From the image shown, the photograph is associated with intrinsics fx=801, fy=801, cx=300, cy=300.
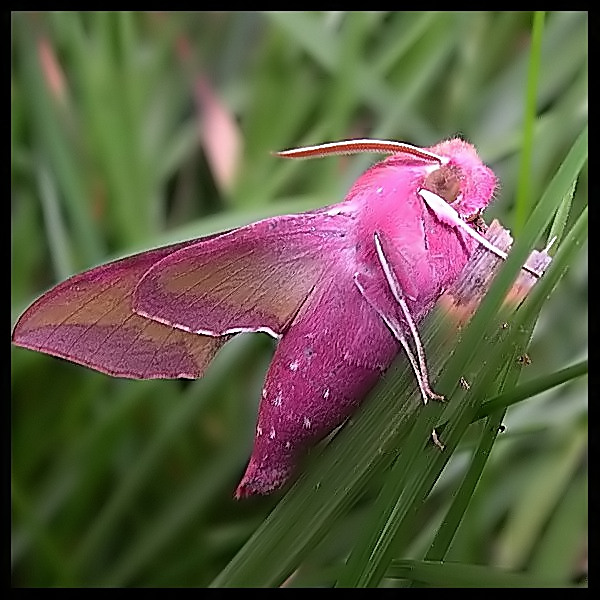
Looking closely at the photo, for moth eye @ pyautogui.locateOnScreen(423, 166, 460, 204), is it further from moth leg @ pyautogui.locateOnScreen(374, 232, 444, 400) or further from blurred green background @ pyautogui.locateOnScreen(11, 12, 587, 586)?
blurred green background @ pyautogui.locateOnScreen(11, 12, 587, 586)

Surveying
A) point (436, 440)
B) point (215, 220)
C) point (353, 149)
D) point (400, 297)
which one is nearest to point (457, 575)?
point (436, 440)

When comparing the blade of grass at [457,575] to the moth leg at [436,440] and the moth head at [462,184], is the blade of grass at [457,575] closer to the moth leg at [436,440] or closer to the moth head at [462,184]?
the moth leg at [436,440]

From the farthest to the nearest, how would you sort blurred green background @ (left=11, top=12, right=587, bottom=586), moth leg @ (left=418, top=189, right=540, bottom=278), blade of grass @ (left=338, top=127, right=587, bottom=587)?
1. blurred green background @ (left=11, top=12, right=587, bottom=586)
2. moth leg @ (left=418, top=189, right=540, bottom=278)
3. blade of grass @ (left=338, top=127, right=587, bottom=587)

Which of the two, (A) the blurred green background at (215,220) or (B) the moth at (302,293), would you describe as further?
(A) the blurred green background at (215,220)

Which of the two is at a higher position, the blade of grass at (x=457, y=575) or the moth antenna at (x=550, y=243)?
the moth antenna at (x=550, y=243)

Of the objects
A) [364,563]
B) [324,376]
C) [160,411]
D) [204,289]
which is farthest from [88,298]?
[160,411]

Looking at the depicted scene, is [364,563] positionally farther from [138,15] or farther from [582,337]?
[138,15]

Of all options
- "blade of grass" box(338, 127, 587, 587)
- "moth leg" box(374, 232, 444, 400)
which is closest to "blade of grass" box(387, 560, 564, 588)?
"blade of grass" box(338, 127, 587, 587)

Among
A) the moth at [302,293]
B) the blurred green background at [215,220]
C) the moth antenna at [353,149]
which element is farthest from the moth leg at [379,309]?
the blurred green background at [215,220]
